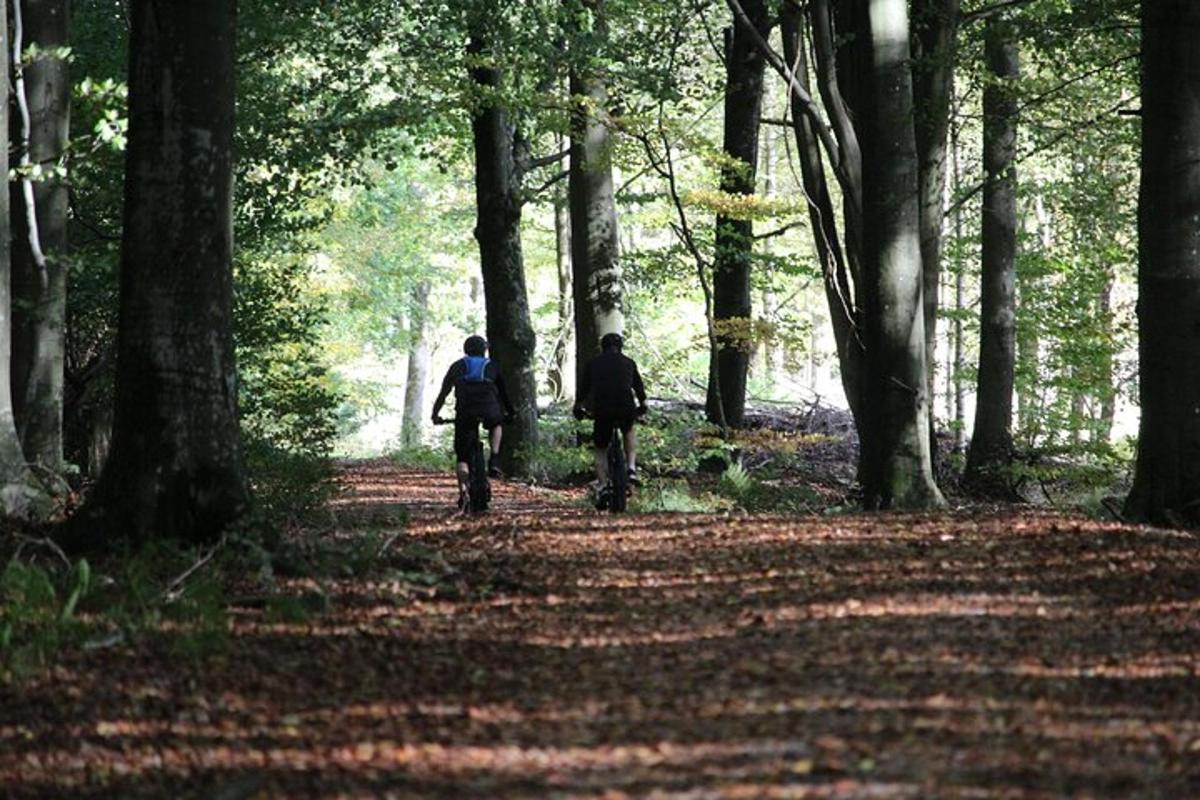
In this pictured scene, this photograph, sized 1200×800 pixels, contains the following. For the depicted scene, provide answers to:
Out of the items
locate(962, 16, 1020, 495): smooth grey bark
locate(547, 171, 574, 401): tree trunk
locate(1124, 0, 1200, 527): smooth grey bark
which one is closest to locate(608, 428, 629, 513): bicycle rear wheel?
locate(1124, 0, 1200, 527): smooth grey bark

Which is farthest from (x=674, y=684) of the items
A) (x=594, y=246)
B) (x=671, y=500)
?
(x=594, y=246)

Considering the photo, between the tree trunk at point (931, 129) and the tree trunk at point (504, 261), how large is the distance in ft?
20.2

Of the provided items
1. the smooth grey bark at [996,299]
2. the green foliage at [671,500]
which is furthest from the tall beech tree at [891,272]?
the smooth grey bark at [996,299]

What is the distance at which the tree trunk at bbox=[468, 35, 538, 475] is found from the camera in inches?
845

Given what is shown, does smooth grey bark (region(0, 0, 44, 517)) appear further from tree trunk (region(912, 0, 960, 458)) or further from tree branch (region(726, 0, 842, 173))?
tree trunk (region(912, 0, 960, 458))

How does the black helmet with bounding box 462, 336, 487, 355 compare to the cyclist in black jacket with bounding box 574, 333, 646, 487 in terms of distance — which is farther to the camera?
the black helmet with bounding box 462, 336, 487, 355

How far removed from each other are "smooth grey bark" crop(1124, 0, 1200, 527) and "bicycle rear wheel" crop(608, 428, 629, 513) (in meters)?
4.99

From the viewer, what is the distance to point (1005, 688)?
18.7 ft

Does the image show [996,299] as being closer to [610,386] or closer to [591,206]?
[591,206]

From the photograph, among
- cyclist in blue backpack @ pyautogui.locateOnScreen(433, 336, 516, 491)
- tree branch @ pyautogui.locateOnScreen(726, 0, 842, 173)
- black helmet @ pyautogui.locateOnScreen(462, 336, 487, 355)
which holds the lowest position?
cyclist in blue backpack @ pyautogui.locateOnScreen(433, 336, 516, 491)

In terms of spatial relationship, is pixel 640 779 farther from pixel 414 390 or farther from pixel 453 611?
pixel 414 390

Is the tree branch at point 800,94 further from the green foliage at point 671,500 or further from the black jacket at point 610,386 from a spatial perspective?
Result: the green foliage at point 671,500

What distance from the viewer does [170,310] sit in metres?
8.77

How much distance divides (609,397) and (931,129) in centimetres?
654
